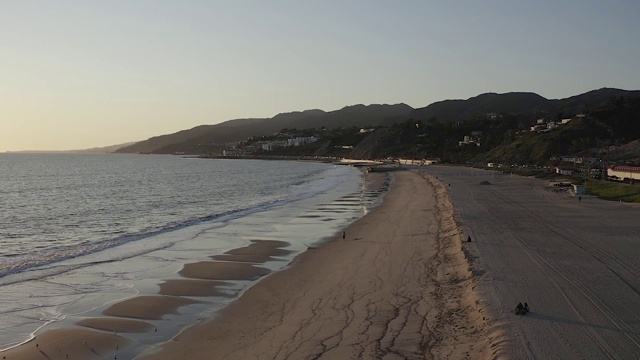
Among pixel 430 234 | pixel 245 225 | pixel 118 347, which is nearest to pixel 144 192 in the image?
pixel 245 225

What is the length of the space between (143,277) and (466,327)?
418 inches

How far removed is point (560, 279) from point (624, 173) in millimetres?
39698

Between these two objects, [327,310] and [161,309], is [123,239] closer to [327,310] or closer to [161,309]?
[161,309]

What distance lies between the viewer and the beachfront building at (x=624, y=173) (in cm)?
4547

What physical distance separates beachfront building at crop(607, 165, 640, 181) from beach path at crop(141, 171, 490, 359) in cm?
3202

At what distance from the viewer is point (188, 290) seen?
51.5 feet

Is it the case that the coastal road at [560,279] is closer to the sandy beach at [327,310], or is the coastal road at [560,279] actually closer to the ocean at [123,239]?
the sandy beach at [327,310]

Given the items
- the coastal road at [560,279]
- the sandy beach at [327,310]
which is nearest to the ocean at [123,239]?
the sandy beach at [327,310]

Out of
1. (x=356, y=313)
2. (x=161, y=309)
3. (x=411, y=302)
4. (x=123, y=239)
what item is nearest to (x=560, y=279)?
(x=411, y=302)

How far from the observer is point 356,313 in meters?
12.6

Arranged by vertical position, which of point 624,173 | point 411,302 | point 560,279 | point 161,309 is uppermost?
point 624,173

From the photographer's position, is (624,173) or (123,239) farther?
(624,173)

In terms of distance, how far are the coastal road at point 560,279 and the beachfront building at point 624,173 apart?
63.1 feet

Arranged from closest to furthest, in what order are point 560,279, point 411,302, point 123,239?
point 411,302 → point 560,279 → point 123,239
